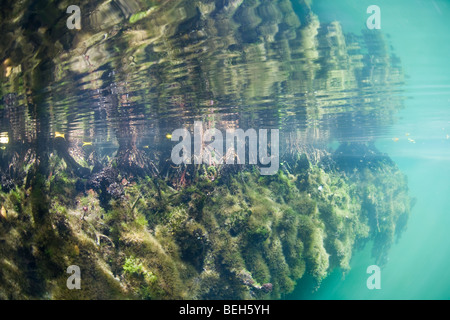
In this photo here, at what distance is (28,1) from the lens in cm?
501

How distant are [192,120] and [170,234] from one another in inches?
370

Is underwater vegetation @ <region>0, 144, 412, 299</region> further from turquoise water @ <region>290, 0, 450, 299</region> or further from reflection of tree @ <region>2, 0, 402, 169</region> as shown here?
reflection of tree @ <region>2, 0, 402, 169</region>

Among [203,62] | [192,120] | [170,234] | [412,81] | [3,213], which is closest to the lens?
[3,213]

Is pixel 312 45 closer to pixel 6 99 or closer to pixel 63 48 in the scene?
pixel 63 48

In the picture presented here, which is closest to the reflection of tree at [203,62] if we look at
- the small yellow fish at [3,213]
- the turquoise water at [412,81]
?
the turquoise water at [412,81]

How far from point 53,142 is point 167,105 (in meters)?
7.62

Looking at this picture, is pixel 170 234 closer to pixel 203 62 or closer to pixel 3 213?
pixel 3 213

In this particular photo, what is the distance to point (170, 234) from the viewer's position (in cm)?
873

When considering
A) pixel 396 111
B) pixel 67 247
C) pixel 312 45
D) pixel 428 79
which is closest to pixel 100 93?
pixel 67 247

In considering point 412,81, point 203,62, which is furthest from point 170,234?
point 412,81

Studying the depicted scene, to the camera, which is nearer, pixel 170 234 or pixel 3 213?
pixel 3 213

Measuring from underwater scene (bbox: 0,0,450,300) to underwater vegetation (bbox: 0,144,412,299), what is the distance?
6 centimetres

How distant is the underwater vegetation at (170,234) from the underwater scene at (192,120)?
6 centimetres

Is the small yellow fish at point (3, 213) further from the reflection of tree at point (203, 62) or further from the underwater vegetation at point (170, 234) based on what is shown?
the reflection of tree at point (203, 62)
